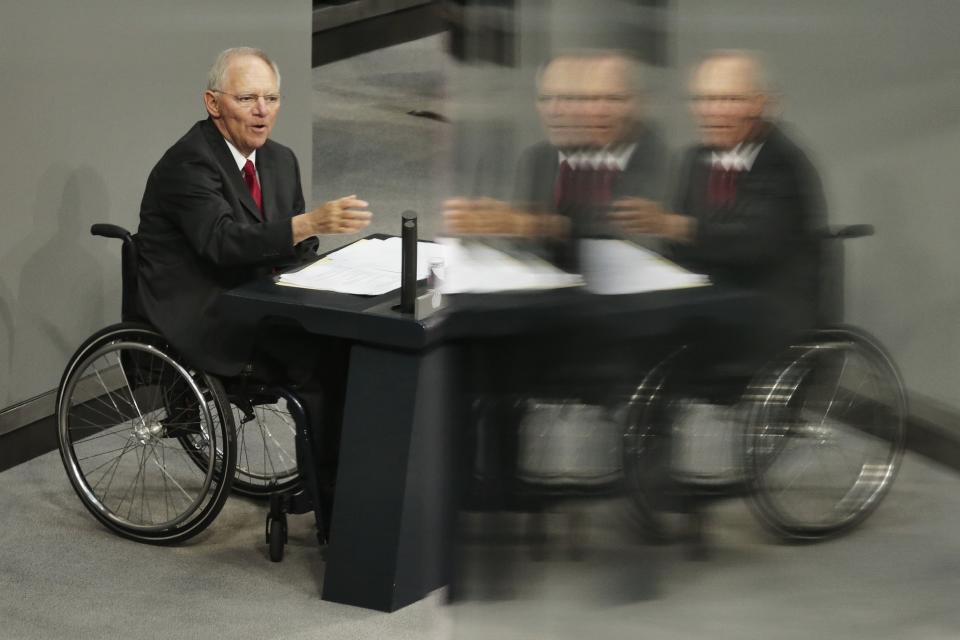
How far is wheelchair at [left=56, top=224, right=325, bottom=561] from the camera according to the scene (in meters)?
3.35

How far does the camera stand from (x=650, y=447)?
0.37 m

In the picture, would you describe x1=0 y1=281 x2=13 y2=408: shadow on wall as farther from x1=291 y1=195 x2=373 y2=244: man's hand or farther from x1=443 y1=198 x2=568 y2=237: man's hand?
x1=443 y1=198 x2=568 y2=237: man's hand

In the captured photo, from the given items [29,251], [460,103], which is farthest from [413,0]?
[460,103]

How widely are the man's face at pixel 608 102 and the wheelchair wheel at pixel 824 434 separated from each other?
71mm

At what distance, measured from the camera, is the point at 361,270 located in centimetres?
354

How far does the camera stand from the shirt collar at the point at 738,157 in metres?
0.32

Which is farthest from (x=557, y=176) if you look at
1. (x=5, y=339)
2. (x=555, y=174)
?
(x=5, y=339)

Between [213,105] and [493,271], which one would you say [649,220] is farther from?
[213,105]

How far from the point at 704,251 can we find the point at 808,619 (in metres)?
0.09

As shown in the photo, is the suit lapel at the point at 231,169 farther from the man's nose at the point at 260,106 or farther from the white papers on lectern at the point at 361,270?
the white papers on lectern at the point at 361,270

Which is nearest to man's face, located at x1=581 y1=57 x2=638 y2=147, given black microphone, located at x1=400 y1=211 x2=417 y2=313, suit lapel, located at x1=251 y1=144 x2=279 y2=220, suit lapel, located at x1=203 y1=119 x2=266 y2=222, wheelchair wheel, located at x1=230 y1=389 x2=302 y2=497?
black microphone, located at x1=400 y1=211 x2=417 y2=313

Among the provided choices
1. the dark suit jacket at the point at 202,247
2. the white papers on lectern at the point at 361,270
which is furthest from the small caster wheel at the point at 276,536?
the white papers on lectern at the point at 361,270

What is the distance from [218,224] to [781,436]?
3158 millimetres

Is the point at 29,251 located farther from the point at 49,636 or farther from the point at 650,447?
the point at 650,447
